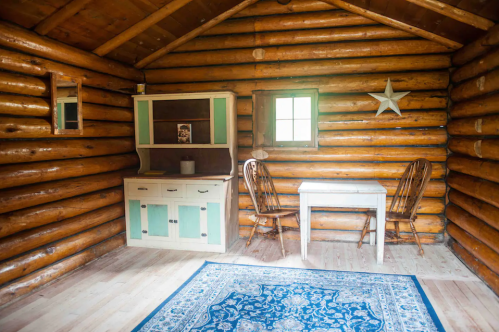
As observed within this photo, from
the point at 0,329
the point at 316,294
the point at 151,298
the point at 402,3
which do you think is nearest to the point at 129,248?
the point at 151,298

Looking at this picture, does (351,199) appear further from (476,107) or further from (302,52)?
(302,52)

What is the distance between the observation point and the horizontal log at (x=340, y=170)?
16.7ft

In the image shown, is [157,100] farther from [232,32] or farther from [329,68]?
[329,68]

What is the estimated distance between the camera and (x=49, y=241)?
3947 millimetres

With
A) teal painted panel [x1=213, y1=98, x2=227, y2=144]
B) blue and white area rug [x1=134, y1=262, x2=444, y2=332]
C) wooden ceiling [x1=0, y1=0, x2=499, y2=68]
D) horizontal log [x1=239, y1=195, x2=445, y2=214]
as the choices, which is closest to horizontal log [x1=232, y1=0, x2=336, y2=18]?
wooden ceiling [x1=0, y1=0, x2=499, y2=68]

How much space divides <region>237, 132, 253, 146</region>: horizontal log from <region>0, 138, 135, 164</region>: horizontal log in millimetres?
1683

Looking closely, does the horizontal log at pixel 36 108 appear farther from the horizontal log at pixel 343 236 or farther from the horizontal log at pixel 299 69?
the horizontal log at pixel 343 236

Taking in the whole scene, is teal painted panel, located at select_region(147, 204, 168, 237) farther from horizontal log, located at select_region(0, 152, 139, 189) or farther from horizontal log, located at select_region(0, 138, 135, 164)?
horizontal log, located at select_region(0, 138, 135, 164)

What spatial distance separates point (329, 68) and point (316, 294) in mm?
3156

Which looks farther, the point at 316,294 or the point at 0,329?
the point at 316,294

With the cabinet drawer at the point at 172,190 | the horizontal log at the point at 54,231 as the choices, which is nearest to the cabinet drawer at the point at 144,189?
the cabinet drawer at the point at 172,190

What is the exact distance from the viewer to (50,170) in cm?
393

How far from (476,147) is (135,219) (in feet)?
14.4

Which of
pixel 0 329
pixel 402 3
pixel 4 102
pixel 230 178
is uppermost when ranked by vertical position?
pixel 402 3
